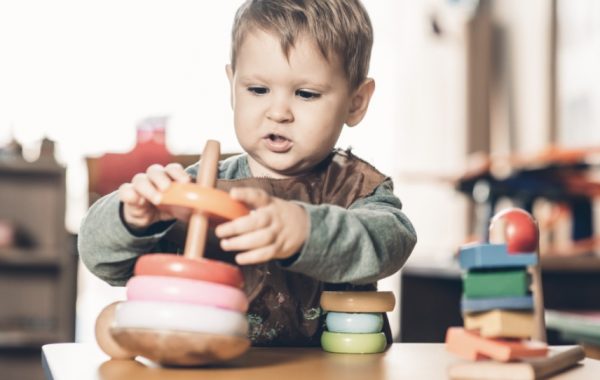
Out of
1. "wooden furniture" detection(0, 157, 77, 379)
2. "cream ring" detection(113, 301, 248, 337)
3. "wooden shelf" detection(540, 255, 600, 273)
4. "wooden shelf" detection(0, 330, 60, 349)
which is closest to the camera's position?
"cream ring" detection(113, 301, 248, 337)

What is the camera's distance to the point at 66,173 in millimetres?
3309

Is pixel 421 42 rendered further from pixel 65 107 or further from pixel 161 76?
pixel 65 107

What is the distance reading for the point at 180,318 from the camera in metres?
0.57

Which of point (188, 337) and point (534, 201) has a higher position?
point (534, 201)

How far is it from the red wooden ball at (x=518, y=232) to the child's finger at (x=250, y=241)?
0.15 metres

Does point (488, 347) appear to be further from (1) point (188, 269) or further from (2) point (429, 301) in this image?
(2) point (429, 301)

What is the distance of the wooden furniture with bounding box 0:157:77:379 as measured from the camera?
10.4 feet

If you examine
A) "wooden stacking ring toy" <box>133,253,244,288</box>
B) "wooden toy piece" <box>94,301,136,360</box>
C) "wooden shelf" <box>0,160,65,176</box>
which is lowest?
"wooden toy piece" <box>94,301,136,360</box>

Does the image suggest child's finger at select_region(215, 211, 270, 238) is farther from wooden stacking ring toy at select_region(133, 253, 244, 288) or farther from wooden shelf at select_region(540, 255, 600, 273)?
wooden shelf at select_region(540, 255, 600, 273)

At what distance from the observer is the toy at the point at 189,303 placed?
577 mm

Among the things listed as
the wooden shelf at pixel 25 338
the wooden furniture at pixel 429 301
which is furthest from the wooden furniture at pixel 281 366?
the wooden shelf at pixel 25 338

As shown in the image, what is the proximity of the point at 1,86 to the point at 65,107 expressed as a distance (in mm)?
279

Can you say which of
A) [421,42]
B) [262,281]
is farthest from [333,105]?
[421,42]

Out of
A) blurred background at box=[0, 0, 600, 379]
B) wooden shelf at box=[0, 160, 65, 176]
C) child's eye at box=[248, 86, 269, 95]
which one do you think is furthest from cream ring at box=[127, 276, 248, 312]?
wooden shelf at box=[0, 160, 65, 176]
